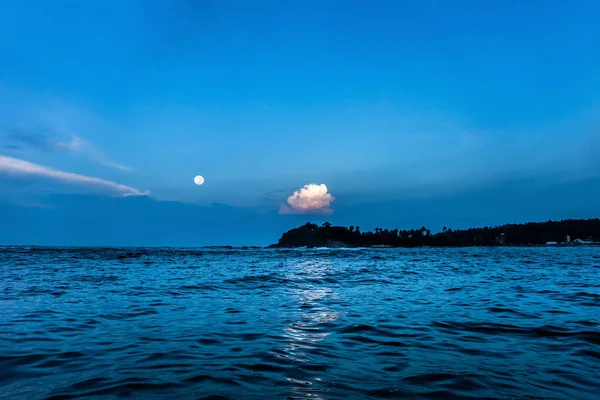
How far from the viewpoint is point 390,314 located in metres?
12.3

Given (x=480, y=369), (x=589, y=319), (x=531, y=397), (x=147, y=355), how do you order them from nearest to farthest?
(x=531, y=397), (x=480, y=369), (x=147, y=355), (x=589, y=319)

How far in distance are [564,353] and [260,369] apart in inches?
252

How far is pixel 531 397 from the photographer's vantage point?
217 inches

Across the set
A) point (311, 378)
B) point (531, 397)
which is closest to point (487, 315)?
point (531, 397)

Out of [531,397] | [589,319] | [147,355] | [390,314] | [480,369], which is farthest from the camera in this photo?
[390,314]

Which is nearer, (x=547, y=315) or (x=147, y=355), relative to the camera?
(x=147, y=355)

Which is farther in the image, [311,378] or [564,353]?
[564,353]

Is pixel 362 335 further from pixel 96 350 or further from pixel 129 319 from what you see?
pixel 129 319

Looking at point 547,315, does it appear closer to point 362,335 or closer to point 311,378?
point 362,335

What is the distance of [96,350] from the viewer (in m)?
8.06

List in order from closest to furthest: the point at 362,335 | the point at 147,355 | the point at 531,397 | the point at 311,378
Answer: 1. the point at 531,397
2. the point at 311,378
3. the point at 147,355
4. the point at 362,335

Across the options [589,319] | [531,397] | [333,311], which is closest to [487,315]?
[589,319]

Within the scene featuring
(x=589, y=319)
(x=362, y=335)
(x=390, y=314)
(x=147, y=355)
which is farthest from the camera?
(x=390, y=314)

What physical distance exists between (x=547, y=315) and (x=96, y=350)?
42.8ft
